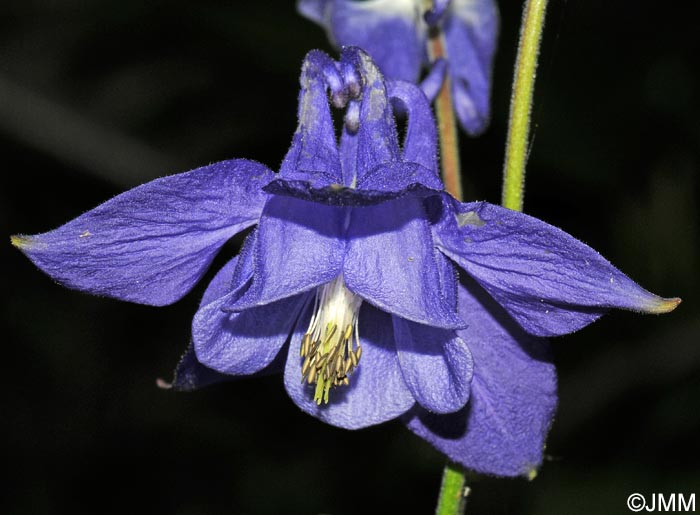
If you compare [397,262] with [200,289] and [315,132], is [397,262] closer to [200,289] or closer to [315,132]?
[315,132]

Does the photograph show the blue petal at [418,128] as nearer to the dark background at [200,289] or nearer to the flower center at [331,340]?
the flower center at [331,340]

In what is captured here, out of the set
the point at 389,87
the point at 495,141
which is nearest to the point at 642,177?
the point at 495,141

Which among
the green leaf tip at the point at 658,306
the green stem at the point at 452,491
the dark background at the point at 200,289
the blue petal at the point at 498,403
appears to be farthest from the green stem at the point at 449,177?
the dark background at the point at 200,289

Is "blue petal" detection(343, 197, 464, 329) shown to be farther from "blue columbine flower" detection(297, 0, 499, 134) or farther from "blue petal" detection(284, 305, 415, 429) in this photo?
"blue columbine flower" detection(297, 0, 499, 134)

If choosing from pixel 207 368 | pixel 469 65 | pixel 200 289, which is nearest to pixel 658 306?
pixel 207 368

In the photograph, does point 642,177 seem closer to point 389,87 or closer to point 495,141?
point 495,141
